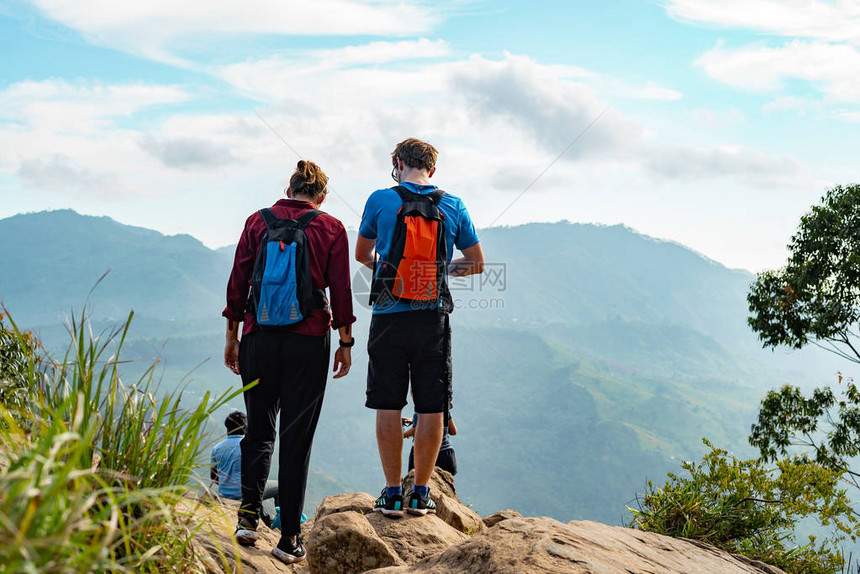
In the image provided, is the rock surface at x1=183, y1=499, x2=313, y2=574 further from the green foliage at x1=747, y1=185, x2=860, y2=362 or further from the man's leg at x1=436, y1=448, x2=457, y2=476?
the green foliage at x1=747, y1=185, x2=860, y2=362

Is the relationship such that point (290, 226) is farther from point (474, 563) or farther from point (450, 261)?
point (474, 563)

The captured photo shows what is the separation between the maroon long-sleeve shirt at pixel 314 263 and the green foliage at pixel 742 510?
304 cm

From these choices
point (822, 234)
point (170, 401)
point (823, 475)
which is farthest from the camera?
point (822, 234)

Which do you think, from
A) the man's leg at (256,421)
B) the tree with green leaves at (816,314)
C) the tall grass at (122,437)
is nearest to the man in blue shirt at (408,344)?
the man's leg at (256,421)

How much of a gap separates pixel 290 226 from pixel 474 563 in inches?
84.6

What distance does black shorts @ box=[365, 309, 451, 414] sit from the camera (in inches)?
162

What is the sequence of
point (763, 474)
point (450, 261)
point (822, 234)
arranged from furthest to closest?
1. point (822, 234)
2. point (763, 474)
3. point (450, 261)

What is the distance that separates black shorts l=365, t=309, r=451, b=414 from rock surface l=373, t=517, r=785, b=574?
1.03 metres

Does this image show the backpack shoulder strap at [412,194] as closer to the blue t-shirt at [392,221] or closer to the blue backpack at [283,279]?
the blue t-shirt at [392,221]

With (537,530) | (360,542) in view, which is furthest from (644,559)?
(360,542)

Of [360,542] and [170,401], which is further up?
[170,401]

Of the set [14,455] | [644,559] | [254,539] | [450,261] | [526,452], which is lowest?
A: [526,452]

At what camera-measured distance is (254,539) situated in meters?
3.78

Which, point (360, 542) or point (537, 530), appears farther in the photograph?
point (360, 542)
